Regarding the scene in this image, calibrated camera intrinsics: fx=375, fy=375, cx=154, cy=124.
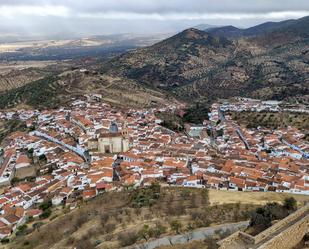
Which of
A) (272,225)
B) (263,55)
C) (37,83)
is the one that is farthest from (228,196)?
(263,55)

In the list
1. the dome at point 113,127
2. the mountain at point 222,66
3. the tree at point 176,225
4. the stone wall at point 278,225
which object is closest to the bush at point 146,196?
the tree at point 176,225

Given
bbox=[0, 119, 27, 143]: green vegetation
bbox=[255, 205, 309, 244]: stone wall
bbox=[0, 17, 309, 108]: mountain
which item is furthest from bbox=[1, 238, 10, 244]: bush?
bbox=[0, 17, 309, 108]: mountain

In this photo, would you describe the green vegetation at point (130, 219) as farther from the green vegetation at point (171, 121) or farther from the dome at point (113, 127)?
the green vegetation at point (171, 121)

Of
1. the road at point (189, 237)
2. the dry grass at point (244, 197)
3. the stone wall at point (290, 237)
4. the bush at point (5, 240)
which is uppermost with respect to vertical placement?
the stone wall at point (290, 237)

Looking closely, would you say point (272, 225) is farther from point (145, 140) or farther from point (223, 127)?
point (223, 127)

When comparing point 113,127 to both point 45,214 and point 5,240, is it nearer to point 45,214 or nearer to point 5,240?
point 45,214
